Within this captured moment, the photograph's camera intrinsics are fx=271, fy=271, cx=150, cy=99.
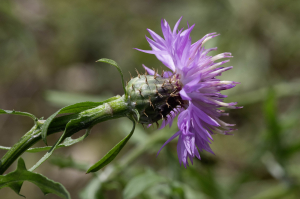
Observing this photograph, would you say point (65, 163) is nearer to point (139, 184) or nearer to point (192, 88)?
point (139, 184)

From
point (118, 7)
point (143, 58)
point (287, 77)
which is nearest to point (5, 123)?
point (143, 58)

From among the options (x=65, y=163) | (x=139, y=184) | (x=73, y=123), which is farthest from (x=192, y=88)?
(x=65, y=163)

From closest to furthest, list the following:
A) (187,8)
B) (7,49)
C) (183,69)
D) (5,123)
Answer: (183,69), (7,49), (5,123), (187,8)

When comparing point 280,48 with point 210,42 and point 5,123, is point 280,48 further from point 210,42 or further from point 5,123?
point 5,123

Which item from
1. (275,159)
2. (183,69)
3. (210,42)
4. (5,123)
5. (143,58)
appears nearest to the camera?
(183,69)

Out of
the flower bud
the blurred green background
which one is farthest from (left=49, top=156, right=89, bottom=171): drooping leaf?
the flower bud

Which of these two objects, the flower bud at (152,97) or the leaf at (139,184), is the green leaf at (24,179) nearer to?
the flower bud at (152,97)
